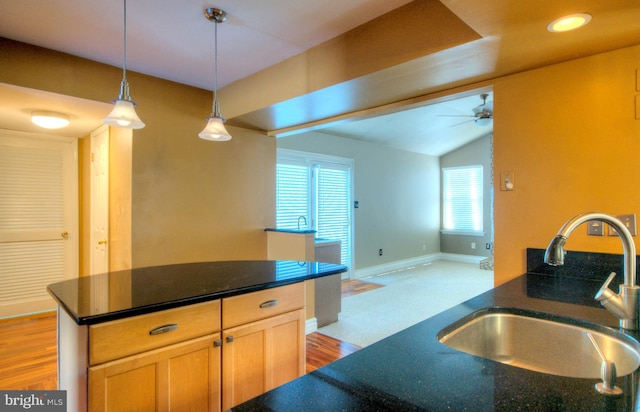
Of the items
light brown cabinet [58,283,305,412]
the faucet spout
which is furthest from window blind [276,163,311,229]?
the faucet spout

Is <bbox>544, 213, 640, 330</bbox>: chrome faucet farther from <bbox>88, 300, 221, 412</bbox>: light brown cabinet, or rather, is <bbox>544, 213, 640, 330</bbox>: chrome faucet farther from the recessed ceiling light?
<bbox>88, 300, 221, 412</bbox>: light brown cabinet

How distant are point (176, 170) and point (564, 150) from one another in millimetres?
2865

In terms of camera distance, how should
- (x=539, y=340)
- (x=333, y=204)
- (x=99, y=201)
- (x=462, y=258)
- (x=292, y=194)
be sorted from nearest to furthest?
(x=539, y=340), (x=99, y=201), (x=292, y=194), (x=333, y=204), (x=462, y=258)

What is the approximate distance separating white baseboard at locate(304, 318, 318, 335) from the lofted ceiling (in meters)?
2.14

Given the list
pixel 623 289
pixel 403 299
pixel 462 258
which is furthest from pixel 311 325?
pixel 462 258

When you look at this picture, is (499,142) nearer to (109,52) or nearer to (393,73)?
(393,73)

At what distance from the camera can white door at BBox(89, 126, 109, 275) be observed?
3.25 metres

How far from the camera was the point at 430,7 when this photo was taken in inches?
67.2

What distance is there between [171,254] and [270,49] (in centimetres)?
190

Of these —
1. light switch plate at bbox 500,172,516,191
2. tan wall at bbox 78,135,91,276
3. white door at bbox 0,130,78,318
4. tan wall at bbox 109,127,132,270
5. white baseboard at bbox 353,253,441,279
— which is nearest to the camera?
light switch plate at bbox 500,172,516,191

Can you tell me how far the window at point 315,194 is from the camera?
4938 mm

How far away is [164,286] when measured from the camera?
158 centimetres

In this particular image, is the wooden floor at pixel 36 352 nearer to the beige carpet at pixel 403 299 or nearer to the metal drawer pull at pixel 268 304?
the beige carpet at pixel 403 299

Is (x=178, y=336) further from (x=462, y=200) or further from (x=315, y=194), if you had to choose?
(x=462, y=200)
